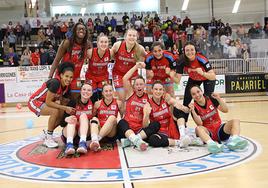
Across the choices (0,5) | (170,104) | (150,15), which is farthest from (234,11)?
(170,104)

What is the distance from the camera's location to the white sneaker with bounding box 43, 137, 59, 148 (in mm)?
5590

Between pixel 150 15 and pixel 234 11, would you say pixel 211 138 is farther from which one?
pixel 234 11

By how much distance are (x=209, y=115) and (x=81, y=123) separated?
1.80 metres

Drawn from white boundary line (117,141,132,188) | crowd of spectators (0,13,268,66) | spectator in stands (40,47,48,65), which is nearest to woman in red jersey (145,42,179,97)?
white boundary line (117,141,132,188)

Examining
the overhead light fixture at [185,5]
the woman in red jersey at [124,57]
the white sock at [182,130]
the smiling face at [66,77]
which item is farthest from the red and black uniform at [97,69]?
the overhead light fixture at [185,5]

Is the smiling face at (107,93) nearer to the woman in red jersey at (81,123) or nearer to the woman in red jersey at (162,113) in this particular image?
the woman in red jersey at (81,123)

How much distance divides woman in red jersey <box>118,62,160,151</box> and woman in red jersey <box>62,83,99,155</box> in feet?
1.45

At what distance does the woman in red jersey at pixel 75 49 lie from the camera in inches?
225

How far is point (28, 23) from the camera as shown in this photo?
64.8ft

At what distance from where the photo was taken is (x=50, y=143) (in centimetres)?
563

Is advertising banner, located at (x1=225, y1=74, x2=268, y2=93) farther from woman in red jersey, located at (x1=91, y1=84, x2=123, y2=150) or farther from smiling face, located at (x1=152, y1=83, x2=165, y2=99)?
woman in red jersey, located at (x1=91, y1=84, x2=123, y2=150)

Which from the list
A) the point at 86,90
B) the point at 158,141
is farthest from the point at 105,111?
the point at 158,141

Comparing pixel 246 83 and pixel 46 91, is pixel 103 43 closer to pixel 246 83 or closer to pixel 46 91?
pixel 46 91

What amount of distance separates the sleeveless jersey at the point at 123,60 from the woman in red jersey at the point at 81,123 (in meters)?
0.99
